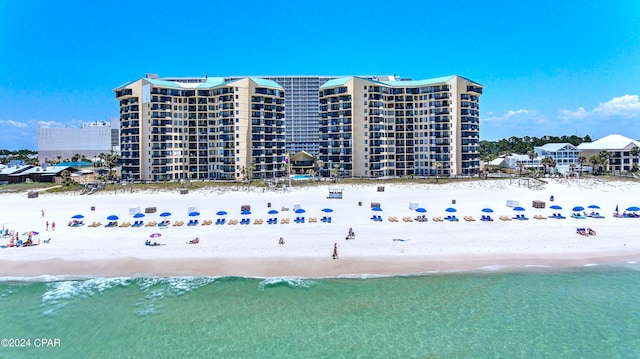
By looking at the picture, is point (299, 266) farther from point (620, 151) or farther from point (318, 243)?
point (620, 151)

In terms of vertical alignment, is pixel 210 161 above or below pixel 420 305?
above

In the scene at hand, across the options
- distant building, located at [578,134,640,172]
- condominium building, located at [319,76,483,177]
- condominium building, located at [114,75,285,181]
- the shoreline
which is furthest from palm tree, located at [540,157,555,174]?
condominium building, located at [114,75,285,181]

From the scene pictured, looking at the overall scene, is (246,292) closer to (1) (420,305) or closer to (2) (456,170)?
(1) (420,305)

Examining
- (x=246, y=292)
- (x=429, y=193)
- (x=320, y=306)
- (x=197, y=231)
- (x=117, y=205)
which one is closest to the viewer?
(x=320, y=306)

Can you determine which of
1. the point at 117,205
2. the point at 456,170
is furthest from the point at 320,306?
the point at 456,170

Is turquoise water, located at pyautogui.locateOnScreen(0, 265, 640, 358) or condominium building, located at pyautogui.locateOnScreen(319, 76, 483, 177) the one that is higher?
condominium building, located at pyautogui.locateOnScreen(319, 76, 483, 177)

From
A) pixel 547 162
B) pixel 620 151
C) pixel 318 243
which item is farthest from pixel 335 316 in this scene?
pixel 620 151

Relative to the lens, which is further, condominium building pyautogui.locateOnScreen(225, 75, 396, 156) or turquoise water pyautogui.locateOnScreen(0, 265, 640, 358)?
condominium building pyautogui.locateOnScreen(225, 75, 396, 156)

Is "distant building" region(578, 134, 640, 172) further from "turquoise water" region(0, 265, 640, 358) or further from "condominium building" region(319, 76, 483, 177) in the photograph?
"turquoise water" region(0, 265, 640, 358)
